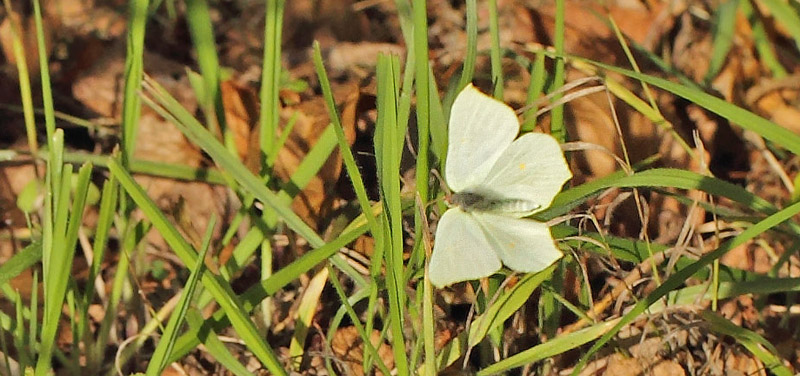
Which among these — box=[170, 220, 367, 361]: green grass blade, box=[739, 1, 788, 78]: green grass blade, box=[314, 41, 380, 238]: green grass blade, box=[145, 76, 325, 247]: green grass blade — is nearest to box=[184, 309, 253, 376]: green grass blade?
box=[170, 220, 367, 361]: green grass blade

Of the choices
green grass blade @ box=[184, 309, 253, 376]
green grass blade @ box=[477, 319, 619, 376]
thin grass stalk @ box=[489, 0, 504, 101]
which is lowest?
green grass blade @ box=[477, 319, 619, 376]

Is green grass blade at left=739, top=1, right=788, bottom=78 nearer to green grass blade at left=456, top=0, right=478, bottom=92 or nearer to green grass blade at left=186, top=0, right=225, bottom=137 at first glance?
green grass blade at left=456, top=0, right=478, bottom=92

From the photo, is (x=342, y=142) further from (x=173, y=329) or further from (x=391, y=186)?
(x=173, y=329)

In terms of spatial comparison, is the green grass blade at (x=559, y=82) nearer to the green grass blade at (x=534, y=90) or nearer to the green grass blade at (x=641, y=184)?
the green grass blade at (x=534, y=90)

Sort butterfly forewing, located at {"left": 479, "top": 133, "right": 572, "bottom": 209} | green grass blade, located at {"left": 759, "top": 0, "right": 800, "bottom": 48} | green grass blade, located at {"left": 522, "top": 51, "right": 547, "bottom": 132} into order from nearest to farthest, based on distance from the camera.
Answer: butterfly forewing, located at {"left": 479, "top": 133, "right": 572, "bottom": 209}, green grass blade, located at {"left": 522, "top": 51, "right": 547, "bottom": 132}, green grass blade, located at {"left": 759, "top": 0, "right": 800, "bottom": 48}

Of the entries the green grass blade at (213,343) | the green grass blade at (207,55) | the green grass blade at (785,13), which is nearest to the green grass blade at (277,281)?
the green grass blade at (213,343)

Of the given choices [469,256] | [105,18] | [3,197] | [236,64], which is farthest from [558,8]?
[105,18]
